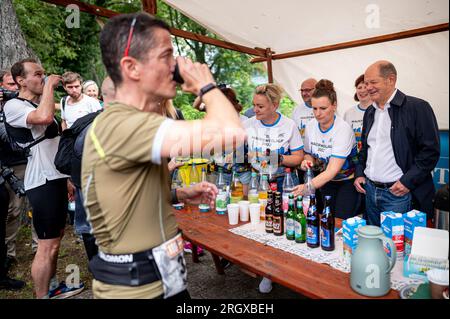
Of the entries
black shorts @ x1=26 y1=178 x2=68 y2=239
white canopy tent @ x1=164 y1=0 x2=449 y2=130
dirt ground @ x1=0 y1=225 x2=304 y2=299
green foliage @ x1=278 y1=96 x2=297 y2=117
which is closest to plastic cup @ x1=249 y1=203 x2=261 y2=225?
dirt ground @ x1=0 y1=225 x2=304 y2=299

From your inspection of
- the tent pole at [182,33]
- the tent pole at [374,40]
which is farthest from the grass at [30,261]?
the tent pole at [374,40]

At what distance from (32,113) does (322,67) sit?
3.66 m

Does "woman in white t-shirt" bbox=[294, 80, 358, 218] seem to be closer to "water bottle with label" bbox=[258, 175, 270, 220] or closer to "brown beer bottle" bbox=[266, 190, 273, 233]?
"water bottle with label" bbox=[258, 175, 270, 220]

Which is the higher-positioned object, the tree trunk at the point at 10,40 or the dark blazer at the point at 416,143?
the tree trunk at the point at 10,40

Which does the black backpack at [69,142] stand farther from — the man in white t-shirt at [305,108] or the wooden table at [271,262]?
the man in white t-shirt at [305,108]

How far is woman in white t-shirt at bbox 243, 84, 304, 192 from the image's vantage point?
3.05 meters

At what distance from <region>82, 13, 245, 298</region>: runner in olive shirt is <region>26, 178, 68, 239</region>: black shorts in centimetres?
167

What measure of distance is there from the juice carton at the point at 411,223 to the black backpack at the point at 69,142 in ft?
6.64

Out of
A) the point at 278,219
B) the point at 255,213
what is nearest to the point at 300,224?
the point at 278,219

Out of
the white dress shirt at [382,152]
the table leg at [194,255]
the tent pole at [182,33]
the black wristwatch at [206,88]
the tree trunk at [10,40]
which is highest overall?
the tree trunk at [10,40]

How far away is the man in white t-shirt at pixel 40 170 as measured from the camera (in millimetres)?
2643

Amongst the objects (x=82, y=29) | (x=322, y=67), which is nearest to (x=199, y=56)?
(x=82, y=29)

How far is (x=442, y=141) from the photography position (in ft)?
12.4
